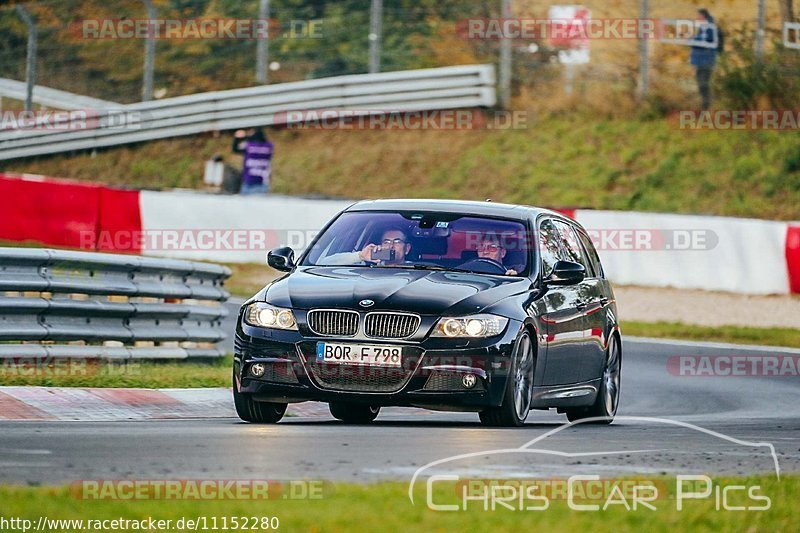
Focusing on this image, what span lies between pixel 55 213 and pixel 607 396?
18481mm

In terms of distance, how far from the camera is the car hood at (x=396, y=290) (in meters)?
10.2

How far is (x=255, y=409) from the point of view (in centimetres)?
1076

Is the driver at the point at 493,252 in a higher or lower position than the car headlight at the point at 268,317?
higher

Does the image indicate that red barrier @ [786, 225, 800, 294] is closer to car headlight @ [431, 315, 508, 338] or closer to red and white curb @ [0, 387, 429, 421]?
red and white curb @ [0, 387, 429, 421]

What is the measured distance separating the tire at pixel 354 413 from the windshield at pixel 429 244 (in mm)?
1065

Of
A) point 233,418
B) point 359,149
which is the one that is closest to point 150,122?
point 359,149

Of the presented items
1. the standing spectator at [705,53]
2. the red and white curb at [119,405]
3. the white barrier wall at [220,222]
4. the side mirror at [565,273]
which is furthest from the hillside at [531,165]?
the side mirror at [565,273]

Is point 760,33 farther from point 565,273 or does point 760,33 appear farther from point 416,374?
point 416,374

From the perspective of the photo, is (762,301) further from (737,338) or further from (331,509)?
(331,509)

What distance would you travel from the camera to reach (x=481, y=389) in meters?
10.1

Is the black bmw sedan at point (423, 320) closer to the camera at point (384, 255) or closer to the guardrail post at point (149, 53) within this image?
the camera at point (384, 255)

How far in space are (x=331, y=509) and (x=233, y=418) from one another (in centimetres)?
573

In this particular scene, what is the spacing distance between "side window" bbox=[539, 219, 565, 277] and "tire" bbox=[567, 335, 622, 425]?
39.1 inches

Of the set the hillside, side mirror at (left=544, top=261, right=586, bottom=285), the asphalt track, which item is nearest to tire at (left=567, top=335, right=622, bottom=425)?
the asphalt track
